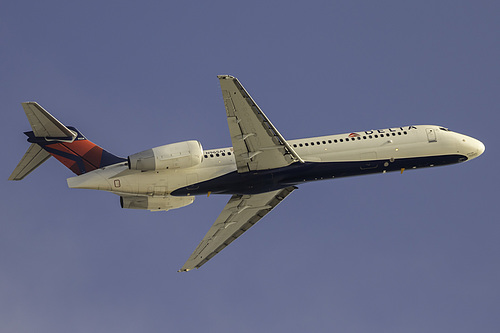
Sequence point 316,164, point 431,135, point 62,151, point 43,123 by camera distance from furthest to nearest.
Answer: point 431,135 < point 316,164 < point 62,151 < point 43,123

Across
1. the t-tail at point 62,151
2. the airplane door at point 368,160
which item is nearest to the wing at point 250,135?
the airplane door at point 368,160

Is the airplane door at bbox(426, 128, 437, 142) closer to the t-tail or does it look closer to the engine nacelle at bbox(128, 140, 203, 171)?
the engine nacelle at bbox(128, 140, 203, 171)

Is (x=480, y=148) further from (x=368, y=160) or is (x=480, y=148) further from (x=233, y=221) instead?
(x=233, y=221)

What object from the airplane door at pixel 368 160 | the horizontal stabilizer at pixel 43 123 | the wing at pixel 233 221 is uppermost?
the horizontal stabilizer at pixel 43 123

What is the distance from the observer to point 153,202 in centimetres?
4553

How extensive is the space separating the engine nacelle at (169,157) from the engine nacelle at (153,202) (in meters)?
3.11

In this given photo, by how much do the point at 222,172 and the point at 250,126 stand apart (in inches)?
164

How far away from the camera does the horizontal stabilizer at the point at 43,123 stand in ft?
139

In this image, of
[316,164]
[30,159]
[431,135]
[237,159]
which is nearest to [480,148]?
[431,135]

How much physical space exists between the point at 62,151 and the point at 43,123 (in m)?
2.03

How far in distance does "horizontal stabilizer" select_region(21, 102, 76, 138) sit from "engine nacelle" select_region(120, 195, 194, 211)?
5.12 meters

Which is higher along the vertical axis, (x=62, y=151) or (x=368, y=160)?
(x=62, y=151)

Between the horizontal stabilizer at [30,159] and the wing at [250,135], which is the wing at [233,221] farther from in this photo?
the horizontal stabilizer at [30,159]

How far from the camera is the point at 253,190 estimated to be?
46.0m
